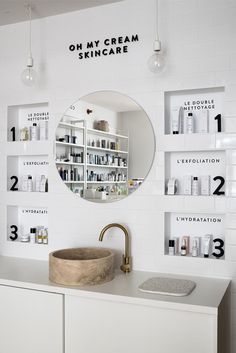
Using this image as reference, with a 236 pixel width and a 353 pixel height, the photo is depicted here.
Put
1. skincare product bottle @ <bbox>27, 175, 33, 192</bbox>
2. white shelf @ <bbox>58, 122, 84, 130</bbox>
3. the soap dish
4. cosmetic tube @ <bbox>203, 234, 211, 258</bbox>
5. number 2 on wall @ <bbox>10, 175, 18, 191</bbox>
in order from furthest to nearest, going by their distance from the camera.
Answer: number 2 on wall @ <bbox>10, 175, 18, 191</bbox>, skincare product bottle @ <bbox>27, 175, 33, 192</bbox>, white shelf @ <bbox>58, 122, 84, 130</bbox>, cosmetic tube @ <bbox>203, 234, 211, 258</bbox>, the soap dish

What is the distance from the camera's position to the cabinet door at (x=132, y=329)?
197 cm

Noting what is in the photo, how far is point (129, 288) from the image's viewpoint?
225 cm

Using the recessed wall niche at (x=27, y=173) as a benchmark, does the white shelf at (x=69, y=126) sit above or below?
above

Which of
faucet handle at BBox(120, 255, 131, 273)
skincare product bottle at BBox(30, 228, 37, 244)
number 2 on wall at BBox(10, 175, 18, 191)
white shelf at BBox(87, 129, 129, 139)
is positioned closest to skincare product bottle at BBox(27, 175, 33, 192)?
number 2 on wall at BBox(10, 175, 18, 191)

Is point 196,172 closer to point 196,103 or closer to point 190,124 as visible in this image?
point 190,124

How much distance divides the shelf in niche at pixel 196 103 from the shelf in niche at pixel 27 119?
99cm

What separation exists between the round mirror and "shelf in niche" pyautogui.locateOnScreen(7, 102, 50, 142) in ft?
0.80

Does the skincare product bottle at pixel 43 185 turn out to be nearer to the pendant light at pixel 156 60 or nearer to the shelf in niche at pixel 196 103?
the shelf in niche at pixel 196 103

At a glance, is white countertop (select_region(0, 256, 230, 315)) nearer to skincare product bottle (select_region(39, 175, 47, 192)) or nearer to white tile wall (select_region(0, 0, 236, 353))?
white tile wall (select_region(0, 0, 236, 353))

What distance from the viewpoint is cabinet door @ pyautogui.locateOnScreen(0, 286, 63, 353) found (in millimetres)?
2283

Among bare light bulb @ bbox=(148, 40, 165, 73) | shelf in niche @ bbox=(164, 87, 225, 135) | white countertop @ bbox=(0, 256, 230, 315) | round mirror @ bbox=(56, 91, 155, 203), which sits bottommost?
white countertop @ bbox=(0, 256, 230, 315)

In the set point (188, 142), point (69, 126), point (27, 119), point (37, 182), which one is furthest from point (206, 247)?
point (27, 119)

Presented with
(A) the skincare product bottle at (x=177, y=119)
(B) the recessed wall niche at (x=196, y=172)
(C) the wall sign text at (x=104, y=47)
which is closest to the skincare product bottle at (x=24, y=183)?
(C) the wall sign text at (x=104, y=47)

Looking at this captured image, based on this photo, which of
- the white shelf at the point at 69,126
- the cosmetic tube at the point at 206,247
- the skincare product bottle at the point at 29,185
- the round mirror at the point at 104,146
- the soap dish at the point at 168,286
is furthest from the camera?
the skincare product bottle at the point at 29,185
